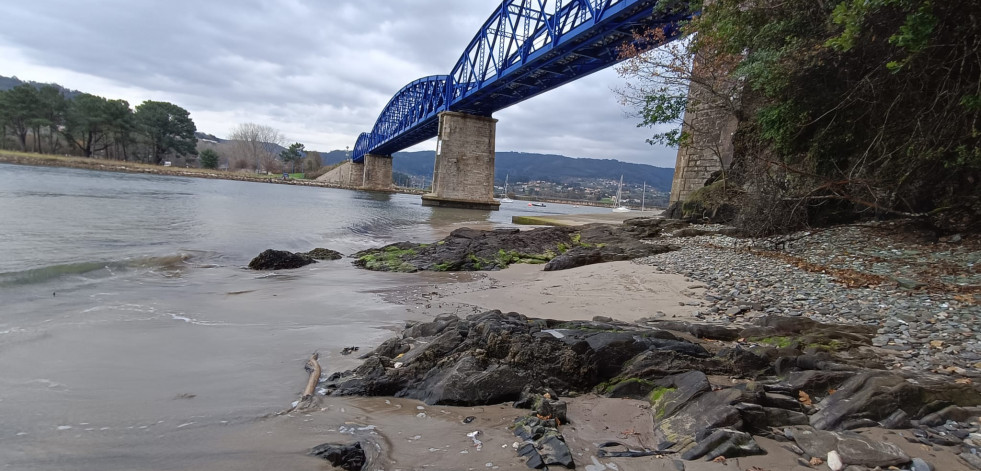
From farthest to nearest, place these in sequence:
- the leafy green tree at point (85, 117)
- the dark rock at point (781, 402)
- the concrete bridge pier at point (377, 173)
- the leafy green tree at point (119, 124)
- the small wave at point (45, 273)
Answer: the concrete bridge pier at point (377, 173) < the leafy green tree at point (119, 124) < the leafy green tree at point (85, 117) < the small wave at point (45, 273) < the dark rock at point (781, 402)

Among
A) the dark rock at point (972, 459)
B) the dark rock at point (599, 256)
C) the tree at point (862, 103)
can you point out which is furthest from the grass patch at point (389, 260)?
the dark rock at point (972, 459)

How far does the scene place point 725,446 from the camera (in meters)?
2.12

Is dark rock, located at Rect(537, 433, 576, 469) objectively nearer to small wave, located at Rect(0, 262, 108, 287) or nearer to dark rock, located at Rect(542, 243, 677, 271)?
dark rock, located at Rect(542, 243, 677, 271)

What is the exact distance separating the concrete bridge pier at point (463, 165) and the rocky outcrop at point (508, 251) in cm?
2914

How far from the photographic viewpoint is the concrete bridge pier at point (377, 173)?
85500mm

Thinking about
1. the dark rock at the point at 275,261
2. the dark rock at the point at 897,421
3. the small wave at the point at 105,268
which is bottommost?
the small wave at the point at 105,268

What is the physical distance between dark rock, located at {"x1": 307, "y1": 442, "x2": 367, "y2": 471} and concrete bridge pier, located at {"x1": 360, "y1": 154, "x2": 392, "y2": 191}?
86.3 m

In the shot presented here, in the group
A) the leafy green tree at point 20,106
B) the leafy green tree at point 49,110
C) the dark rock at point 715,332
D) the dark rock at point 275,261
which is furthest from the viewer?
the leafy green tree at point 49,110

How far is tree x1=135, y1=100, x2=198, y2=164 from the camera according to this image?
253ft

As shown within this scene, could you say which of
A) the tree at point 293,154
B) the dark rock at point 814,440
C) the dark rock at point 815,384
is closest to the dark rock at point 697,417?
the dark rock at point 814,440

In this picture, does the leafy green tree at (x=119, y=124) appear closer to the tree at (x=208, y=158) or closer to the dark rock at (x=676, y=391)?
the tree at (x=208, y=158)

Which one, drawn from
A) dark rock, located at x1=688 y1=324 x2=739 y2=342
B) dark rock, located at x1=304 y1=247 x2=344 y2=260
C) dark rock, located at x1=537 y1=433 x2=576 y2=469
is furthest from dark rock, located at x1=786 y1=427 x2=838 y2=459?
dark rock, located at x1=304 y1=247 x2=344 y2=260

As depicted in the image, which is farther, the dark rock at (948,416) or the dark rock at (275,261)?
the dark rock at (275,261)

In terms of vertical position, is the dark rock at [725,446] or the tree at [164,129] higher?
the tree at [164,129]
